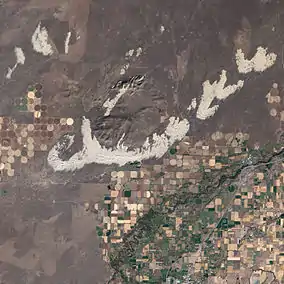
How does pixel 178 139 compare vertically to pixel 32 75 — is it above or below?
below

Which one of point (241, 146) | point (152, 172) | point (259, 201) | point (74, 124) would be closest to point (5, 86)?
point (74, 124)

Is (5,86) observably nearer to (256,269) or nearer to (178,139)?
(178,139)

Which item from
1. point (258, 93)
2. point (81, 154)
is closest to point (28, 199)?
point (81, 154)

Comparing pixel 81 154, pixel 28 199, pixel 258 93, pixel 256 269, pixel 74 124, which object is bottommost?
pixel 256 269

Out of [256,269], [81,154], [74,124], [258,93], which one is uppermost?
[258,93]

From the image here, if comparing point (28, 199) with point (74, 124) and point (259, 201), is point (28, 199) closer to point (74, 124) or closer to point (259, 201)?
point (74, 124)

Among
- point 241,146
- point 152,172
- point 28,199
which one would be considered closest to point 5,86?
point 28,199

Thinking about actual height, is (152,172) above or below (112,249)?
above
